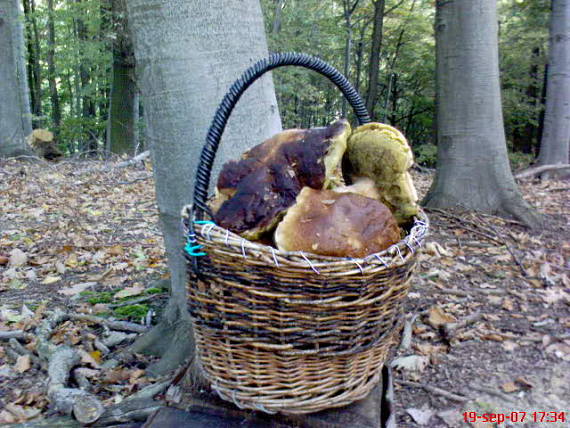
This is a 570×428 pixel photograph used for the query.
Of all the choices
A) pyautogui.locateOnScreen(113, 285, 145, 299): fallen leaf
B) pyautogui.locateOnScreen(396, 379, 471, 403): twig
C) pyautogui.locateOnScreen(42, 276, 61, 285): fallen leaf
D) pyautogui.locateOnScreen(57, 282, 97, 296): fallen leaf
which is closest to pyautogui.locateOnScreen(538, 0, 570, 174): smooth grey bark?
pyautogui.locateOnScreen(396, 379, 471, 403): twig

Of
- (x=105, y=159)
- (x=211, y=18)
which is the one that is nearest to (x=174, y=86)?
(x=211, y=18)

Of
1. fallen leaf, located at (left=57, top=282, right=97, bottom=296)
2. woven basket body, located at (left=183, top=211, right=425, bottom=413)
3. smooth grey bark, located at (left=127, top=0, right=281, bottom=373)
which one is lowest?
fallen leaf, located at (left=57, top=282, right=97, bottom=296)

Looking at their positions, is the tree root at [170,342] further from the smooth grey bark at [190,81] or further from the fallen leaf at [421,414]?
the fallen leaf at [421,414]

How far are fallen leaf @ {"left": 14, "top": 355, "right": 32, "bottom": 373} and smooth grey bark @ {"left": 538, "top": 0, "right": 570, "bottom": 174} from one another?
337 inches

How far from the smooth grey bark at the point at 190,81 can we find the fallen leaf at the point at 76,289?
144cm

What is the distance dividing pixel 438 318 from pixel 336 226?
174 cm

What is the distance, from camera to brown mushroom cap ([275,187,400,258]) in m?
1.39

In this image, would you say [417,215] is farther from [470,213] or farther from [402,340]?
[470,213]

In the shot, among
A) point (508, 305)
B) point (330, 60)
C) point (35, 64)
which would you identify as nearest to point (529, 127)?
point (330, 60)

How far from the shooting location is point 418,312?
2.97 meters

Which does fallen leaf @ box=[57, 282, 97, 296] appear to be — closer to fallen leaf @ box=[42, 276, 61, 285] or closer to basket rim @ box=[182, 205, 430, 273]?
fallen leaf @ box=[42, 276, 61, 285]

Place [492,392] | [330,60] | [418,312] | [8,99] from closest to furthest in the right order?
[492,392] → [418,312] → [8,99] → [330,60]

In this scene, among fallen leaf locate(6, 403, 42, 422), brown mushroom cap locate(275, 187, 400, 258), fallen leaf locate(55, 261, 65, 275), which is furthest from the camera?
fallen leaf locate(55, 261, 65, 275)

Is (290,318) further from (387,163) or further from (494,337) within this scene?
(494,337)
